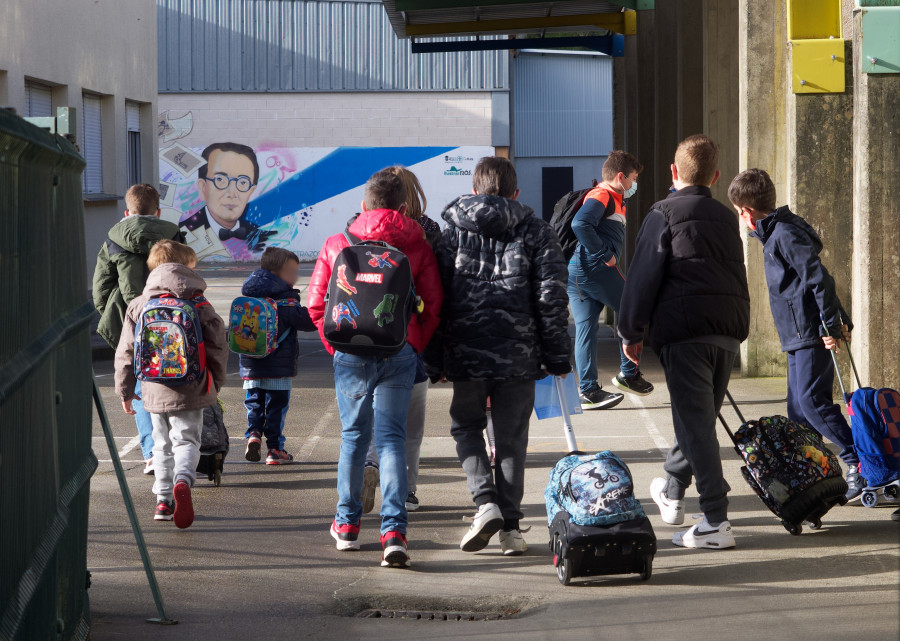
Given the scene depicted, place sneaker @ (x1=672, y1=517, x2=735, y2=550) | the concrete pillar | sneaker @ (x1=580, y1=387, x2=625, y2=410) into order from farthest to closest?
1. sneaker @ (x1=580, y1=387, x2=625, y2=410)
2. the concrete pillar
3. sneaker @ (x1=672, y1=517, x2=735, y2=550)

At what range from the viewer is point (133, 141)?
22984 millimetres

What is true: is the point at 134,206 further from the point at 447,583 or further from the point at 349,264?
the point at 447,583

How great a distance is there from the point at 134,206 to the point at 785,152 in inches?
255

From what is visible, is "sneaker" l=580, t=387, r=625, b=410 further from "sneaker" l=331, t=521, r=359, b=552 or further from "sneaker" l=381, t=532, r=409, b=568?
"sneaker" l=381, t=532, r=409, b=568

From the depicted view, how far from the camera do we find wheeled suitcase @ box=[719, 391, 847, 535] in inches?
227

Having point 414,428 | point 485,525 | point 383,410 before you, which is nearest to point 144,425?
point 414,428

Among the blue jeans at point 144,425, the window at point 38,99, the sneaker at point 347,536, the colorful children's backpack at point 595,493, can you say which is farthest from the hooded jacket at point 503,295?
the window at point 38,99

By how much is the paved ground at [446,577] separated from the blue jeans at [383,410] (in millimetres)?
334

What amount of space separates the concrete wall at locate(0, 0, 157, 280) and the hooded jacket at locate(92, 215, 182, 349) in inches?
387

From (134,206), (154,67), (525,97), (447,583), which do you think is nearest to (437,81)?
(525,97)

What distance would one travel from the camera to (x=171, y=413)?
6.41m

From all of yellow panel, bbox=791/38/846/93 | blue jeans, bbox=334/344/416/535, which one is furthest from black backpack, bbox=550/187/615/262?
blue jeans, bbox=334/344/416/535

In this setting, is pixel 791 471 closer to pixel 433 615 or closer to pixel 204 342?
pixel 433 615

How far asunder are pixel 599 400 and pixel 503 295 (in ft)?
16.1
